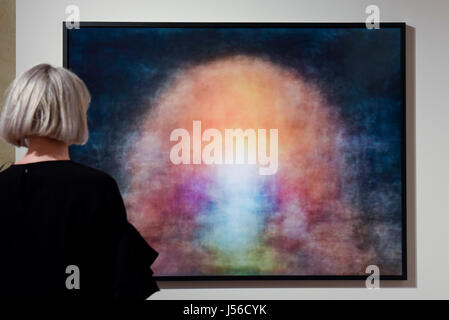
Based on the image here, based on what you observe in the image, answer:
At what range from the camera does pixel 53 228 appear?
0.89 meters

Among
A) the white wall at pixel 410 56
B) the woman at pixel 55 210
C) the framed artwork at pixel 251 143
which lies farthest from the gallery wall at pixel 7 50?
the woman at pixel 55 210

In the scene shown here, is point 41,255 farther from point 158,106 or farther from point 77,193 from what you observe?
point 158,106

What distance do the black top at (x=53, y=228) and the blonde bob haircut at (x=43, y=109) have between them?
Result: 6 cm

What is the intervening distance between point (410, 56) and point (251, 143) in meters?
0.66

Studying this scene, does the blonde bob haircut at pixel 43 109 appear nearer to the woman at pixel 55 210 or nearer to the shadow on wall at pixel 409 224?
the woman at pixel 55 210

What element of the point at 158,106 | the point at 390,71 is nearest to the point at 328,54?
the point at 390,71

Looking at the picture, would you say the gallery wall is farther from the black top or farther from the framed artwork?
the black top

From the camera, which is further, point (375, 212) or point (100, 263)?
point (375, 212)

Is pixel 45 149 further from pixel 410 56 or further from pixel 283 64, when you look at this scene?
pixel 410 56

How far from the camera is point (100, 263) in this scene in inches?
36.5

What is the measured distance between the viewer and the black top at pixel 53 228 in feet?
2.92

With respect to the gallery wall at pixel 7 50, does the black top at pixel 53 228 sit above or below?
below

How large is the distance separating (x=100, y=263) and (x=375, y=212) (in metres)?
1.20

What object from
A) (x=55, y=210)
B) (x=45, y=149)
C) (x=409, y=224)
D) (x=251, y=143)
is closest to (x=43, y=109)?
(x=45, y=149)
